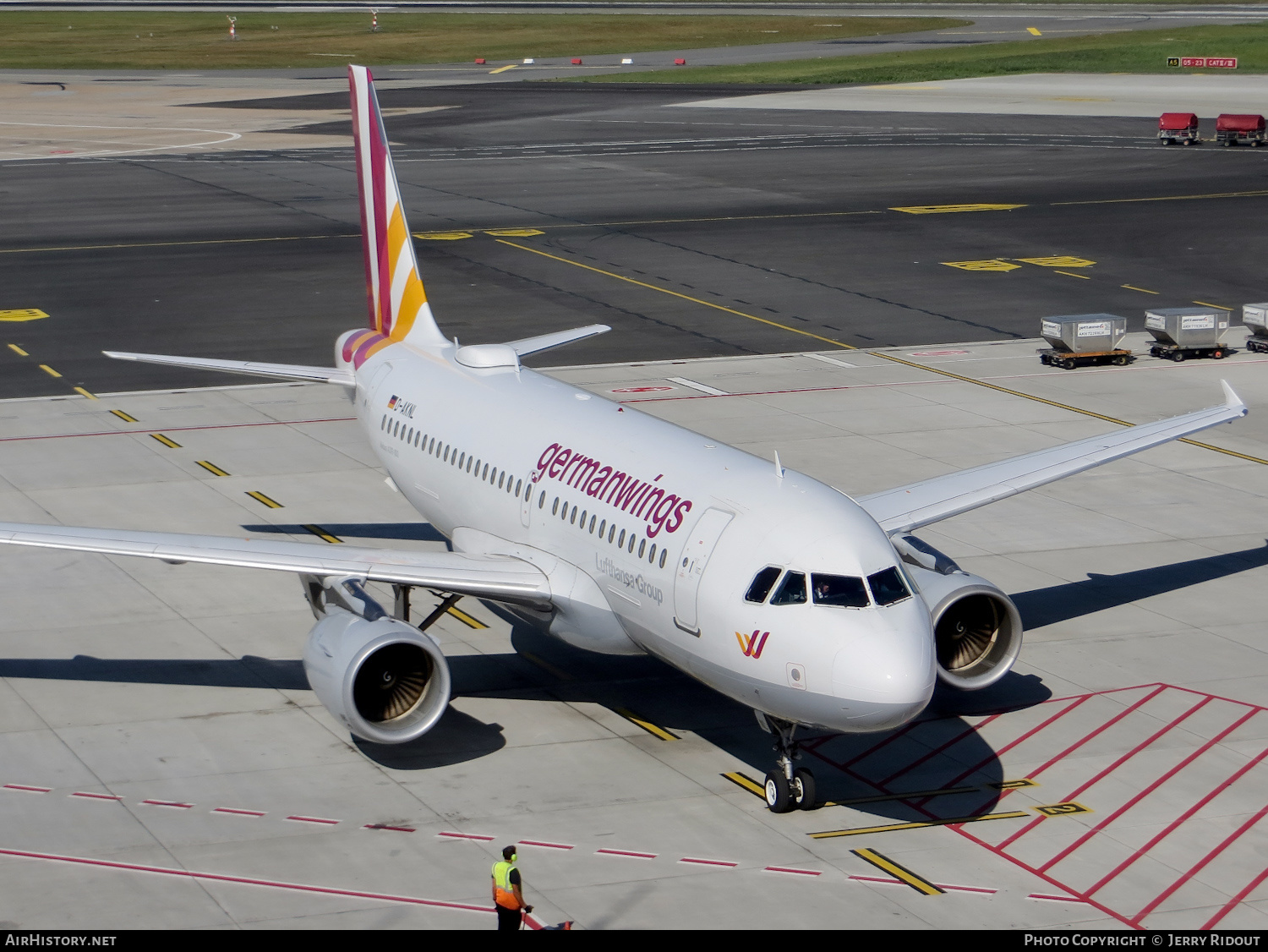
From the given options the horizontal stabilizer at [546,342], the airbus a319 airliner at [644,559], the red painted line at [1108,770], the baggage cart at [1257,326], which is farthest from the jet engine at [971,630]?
the baggage cart at [1257,326]

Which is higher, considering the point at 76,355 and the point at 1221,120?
the point at 1221,120

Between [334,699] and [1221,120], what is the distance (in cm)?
8888

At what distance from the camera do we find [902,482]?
38.9 meters

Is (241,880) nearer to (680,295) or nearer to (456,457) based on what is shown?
(456,457)

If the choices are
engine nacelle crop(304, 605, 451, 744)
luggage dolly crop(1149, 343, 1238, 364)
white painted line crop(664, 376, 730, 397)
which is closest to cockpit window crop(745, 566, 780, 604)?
engine nacelle crop(304, 605, 451, 744)

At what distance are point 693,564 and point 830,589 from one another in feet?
7.32

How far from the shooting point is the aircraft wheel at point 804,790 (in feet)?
74.3

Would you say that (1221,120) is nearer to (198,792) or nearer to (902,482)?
(902,482)

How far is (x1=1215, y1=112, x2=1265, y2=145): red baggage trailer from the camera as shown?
3871 inches

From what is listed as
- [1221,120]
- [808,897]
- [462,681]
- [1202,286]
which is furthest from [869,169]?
[808,897]

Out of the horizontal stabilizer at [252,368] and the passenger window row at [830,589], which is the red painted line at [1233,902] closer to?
the passenger window row at [830,589]

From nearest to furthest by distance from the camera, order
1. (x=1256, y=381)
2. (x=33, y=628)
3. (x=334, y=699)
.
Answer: (x=334, y=699)
(x=33, y=628)
(x=1256, y=381)

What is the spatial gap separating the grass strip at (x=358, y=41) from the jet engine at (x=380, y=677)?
143369 millimetres

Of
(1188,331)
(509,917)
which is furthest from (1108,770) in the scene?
(1188,331)
